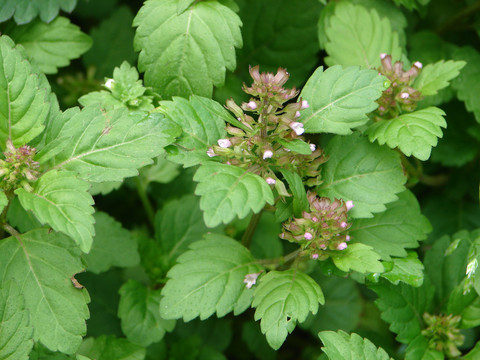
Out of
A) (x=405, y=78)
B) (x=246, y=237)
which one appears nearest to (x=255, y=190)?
(x=246, y=237)

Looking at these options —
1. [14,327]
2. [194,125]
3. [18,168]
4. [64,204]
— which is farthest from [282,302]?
[18,168]

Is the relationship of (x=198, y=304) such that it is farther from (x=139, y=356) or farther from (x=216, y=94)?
(x=216, y=94)

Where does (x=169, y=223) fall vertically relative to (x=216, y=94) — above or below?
below

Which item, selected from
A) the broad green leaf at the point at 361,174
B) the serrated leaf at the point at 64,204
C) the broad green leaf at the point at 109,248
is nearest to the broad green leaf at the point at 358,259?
the broad green leaf at the point at 361,174

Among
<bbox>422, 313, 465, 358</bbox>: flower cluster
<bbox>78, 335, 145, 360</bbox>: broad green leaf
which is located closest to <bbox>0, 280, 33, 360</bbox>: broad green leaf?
<bbox>78, 335, 145, 360</bbox>: broad green leaf

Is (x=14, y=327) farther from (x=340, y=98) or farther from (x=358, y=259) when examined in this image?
(x=340, y=98)
